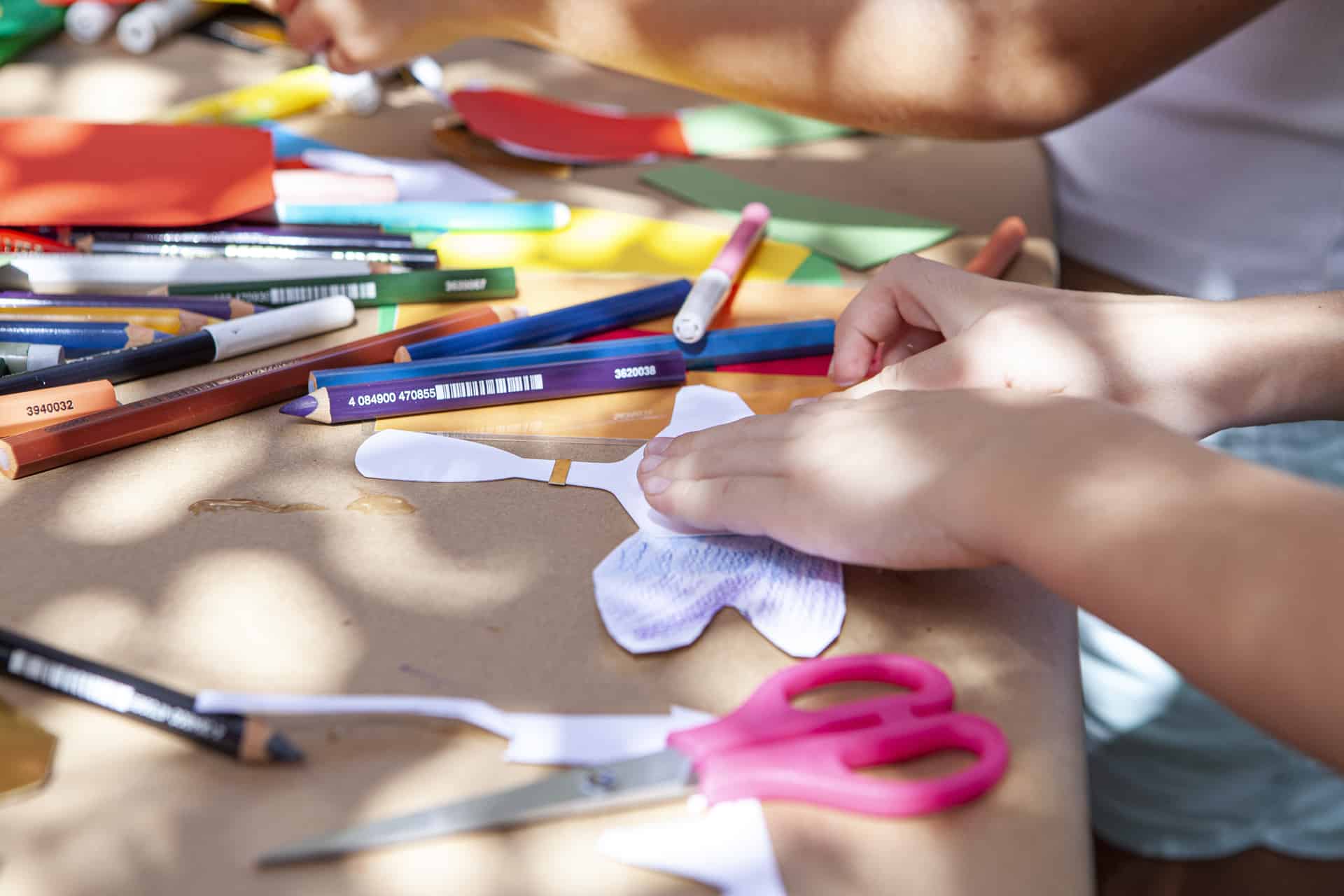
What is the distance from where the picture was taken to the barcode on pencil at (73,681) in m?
0.41

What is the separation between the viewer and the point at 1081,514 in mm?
405

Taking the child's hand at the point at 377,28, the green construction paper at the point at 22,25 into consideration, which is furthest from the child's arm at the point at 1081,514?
the green construction paper at the point at 22,25

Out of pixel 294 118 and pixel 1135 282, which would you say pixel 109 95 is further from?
pixel 1135 282

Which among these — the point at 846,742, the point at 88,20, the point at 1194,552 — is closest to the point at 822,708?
the point at 846,742

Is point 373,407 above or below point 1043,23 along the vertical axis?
below

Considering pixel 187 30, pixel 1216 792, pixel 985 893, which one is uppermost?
pixel 187 30

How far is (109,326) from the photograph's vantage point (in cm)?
63

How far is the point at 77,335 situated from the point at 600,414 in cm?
29

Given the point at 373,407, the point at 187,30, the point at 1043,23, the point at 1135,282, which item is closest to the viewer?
the point at 373,407

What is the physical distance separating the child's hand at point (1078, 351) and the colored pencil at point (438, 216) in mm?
308

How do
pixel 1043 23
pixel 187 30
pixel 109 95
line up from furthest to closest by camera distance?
pixel 187 30
pixel 109 95
pixel 1043 23

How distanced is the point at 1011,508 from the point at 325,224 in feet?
1.74

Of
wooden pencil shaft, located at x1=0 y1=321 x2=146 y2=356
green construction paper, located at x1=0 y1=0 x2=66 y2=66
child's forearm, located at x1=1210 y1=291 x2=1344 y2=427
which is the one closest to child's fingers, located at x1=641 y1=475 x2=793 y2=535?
child's forearm, located at x1=1210 y1=291 x2=1344 y2=427

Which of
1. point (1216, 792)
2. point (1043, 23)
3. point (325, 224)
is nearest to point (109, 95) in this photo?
point (325, 224)
